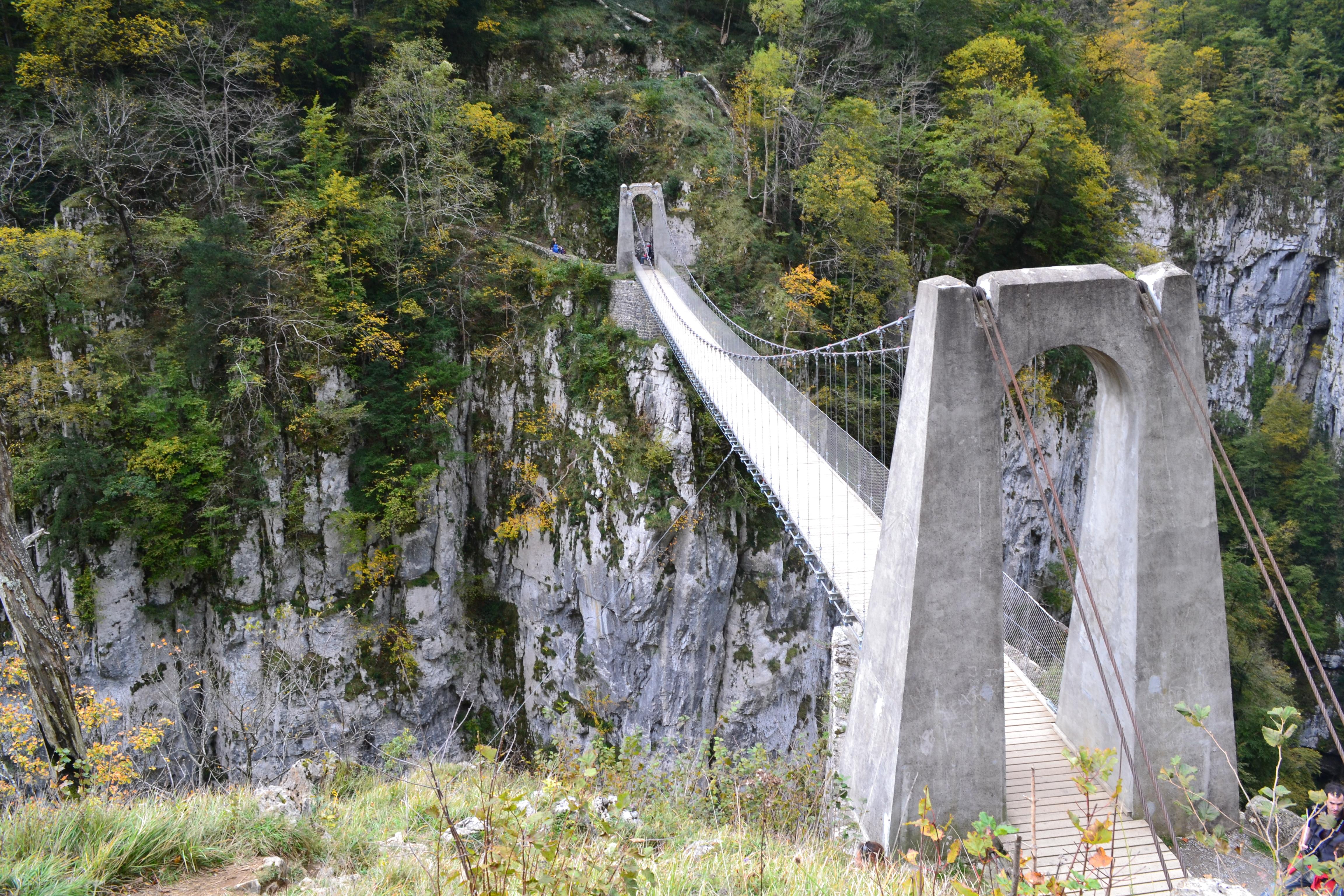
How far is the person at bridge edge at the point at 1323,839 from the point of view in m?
2.29

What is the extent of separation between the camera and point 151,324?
13.1 meters

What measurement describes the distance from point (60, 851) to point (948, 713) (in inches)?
174

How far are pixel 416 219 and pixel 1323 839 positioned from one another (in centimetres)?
1517

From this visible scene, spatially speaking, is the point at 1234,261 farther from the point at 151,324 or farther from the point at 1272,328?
the point at 151,324

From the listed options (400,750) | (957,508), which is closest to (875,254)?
(957,508)

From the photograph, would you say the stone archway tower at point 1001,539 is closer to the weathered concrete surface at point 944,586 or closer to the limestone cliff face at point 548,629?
the weathered concrete surface at point 944,586

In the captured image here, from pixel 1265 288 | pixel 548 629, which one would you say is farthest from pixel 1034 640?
pixel 1265 288

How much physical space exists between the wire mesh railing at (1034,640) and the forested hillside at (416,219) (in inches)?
258

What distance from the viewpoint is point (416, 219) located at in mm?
14891

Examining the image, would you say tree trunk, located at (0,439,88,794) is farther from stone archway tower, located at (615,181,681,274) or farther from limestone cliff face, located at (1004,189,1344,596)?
limestone cliff face, located at (1004,189,1344,596)

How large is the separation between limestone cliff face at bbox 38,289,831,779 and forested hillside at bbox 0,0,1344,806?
0.19 metres

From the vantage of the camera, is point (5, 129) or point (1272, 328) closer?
point (5, 129)

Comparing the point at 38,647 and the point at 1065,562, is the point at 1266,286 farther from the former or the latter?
the point at 38,647

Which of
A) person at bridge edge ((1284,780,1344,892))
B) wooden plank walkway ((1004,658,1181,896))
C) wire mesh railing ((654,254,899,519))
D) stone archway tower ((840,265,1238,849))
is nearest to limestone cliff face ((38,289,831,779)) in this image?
wire mesh railing ((654,254,899,519))
